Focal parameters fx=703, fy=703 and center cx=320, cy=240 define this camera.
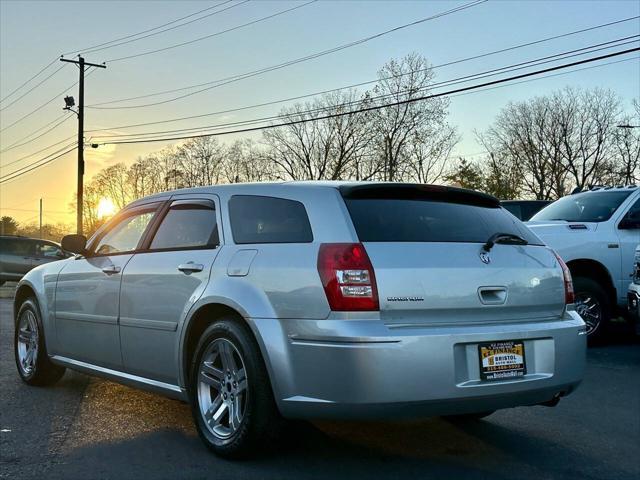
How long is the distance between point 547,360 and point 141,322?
2.60m

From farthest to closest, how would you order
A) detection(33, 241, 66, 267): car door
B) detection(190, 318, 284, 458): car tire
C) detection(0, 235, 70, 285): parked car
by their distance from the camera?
detection(33, 241, 66, 267): car door → detection(0, 235, 70, 285): parked car → detection(190, 318, 284, 458): car tire

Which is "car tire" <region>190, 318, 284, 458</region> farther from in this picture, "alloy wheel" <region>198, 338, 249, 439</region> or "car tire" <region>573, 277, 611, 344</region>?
"car tire" <region>573, 277, 611, 344</region>

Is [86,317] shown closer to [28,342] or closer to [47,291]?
[47,291]

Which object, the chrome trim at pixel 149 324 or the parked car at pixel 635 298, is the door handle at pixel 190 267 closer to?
the chrome trim at pixel 149 324

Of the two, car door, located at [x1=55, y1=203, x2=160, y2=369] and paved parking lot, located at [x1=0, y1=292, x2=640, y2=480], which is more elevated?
car door, located at [x1=55, y1=203, x2=160, y2=369]

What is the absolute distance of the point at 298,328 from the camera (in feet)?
12.0

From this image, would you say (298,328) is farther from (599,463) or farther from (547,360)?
(599,463)

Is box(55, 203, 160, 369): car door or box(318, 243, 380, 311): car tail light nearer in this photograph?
box(318, 243, 380, 311): car tail light

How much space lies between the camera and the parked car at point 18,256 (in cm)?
2228

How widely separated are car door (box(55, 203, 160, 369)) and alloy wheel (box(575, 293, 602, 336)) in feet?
17.9

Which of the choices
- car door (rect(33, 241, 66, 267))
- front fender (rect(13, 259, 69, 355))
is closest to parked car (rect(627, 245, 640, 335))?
→ front fender (rect(13, 259, 69, 355))

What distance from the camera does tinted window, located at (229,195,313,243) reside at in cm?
398

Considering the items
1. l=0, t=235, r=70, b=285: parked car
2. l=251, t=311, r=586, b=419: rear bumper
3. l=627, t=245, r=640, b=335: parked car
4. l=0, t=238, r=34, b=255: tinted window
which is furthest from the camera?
l=0, t=238, r=34, b=255: tinted window

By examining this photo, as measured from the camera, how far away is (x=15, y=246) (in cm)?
2248
